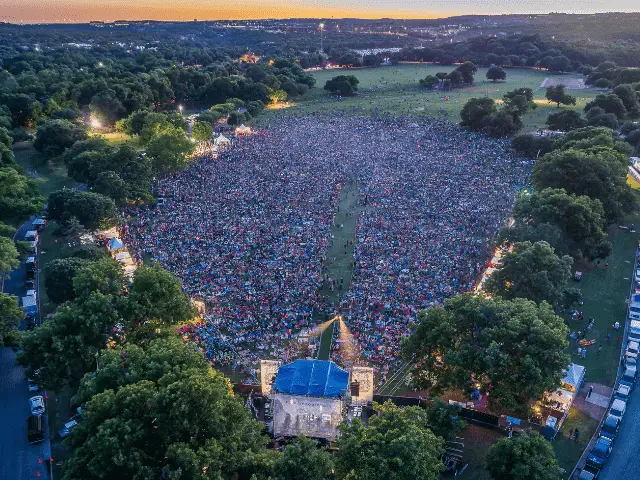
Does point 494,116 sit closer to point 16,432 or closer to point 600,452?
point 600,452

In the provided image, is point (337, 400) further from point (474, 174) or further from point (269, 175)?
point (474, 174)

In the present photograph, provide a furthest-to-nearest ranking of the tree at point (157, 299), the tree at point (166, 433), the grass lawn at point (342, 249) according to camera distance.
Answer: the grass lawn at point (342, 249)
the tree at point (157, 299)
the tree at point (166, 433)

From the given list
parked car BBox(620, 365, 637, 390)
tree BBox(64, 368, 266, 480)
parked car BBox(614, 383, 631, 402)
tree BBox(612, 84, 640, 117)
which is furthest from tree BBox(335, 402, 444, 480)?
tree BBox(612, 84, 640, 117)

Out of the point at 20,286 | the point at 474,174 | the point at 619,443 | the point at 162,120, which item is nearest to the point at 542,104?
the point at 474,174

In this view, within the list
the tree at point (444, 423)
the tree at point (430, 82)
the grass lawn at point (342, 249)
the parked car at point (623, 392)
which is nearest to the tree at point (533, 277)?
the parked car at point (623, 392)

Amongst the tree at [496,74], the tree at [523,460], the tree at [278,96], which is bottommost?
the tree at [523,460]

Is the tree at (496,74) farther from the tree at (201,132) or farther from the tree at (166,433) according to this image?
the tree at (166,433)

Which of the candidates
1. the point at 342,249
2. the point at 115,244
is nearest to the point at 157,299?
the point at 115,244

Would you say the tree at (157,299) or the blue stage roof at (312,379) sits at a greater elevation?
the tree at (157,299)

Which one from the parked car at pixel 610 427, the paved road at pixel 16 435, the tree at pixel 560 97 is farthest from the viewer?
the tree at pixel 560 97

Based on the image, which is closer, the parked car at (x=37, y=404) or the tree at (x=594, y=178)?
the parked car at (x=37, y=404)
